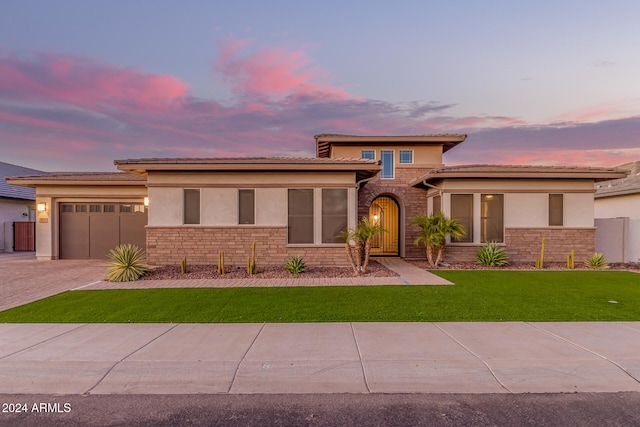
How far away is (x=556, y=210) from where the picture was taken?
14.2 m

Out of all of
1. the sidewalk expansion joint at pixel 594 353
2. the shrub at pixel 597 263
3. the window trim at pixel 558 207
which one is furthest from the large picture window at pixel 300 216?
the shrub at pixel 597 263

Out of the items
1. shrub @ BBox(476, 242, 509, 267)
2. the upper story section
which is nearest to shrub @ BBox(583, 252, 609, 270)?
shrub @ BBox(476, 242, 509, 267)

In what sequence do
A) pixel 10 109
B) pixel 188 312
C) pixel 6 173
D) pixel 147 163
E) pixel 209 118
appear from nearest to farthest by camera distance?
1. pixel 188 312
2. pixel 147 163
3. pixel 10 109
4. pixel 209 118
5. pixel 6 173

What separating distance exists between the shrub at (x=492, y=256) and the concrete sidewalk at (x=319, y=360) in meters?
7.63

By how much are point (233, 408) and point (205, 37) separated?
50.2ft

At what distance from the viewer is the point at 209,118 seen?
22.2 metres

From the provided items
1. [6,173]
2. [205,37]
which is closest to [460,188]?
[205,37]

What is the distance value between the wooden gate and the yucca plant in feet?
47.2

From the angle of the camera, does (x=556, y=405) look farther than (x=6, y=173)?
No

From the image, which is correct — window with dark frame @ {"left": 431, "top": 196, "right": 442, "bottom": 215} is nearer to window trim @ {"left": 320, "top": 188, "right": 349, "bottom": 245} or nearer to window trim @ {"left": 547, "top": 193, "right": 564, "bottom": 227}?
window trim @ {"left": 547, "top": 193, "right": 564, "bottom": 227}

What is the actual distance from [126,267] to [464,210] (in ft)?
42.6

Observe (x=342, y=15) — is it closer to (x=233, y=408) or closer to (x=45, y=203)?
(x=233, y=408)

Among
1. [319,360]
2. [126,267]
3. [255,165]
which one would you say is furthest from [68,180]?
[319,360]

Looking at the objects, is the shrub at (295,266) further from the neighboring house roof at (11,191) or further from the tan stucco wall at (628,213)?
the neighboring house roof at (11,191)
